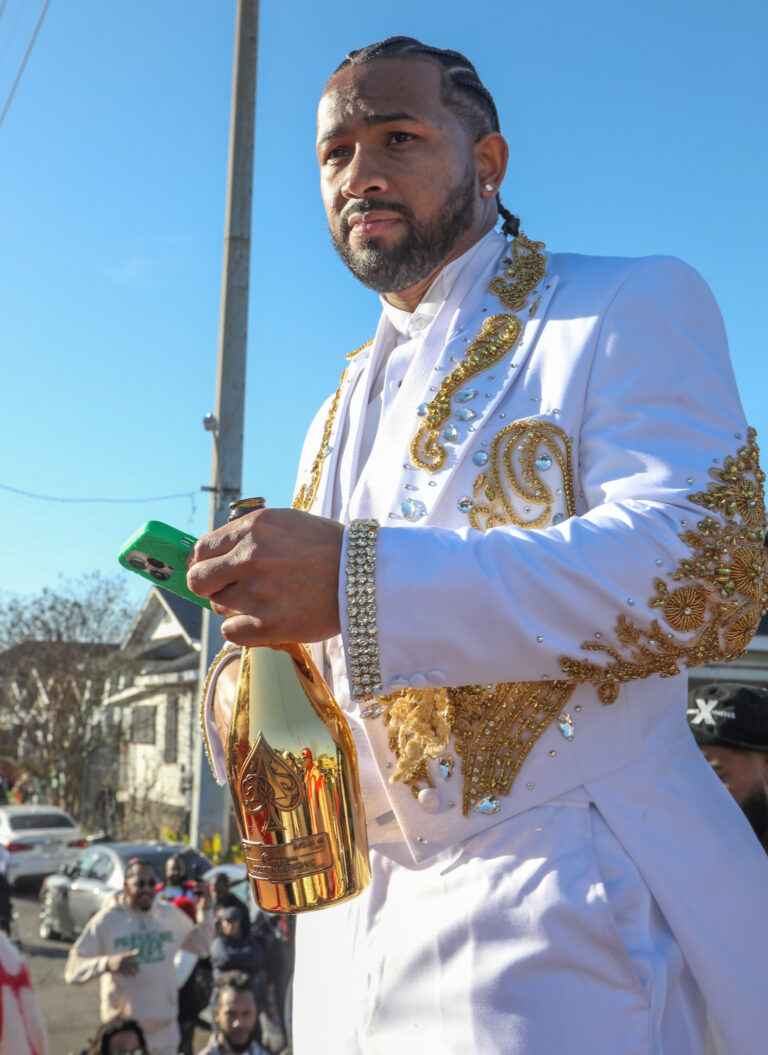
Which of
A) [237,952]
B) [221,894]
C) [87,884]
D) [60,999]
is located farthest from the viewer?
[87,884]

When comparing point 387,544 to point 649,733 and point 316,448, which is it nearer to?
point 649,733

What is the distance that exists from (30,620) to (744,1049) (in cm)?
2794

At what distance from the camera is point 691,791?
4.78 ft

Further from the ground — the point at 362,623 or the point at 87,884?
the point at 362,623

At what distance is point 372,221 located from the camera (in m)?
1.72

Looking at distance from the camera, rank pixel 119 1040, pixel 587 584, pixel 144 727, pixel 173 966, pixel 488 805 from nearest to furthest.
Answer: pixel 587 584
pixel 488 805
pixel 119 1040
pixel 173 966
pixel 144 727

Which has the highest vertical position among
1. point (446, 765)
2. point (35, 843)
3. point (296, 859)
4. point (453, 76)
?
point (453, 76)

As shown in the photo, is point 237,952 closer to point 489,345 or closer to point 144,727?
point 489,345

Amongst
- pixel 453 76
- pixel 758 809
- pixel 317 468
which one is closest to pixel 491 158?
pixel 453 76

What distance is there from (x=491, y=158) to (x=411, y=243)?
9.8 inches

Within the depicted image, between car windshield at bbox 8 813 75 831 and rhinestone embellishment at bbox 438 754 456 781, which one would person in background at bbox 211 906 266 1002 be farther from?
car windshield at bbox 8 813 75 831

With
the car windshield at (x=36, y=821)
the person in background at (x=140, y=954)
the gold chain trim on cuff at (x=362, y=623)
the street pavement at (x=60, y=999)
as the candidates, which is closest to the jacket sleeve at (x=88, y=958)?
the person in background at (x=140, y=954)

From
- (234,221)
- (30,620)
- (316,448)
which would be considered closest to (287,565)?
(316,448)

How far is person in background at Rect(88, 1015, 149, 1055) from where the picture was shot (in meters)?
6.25
